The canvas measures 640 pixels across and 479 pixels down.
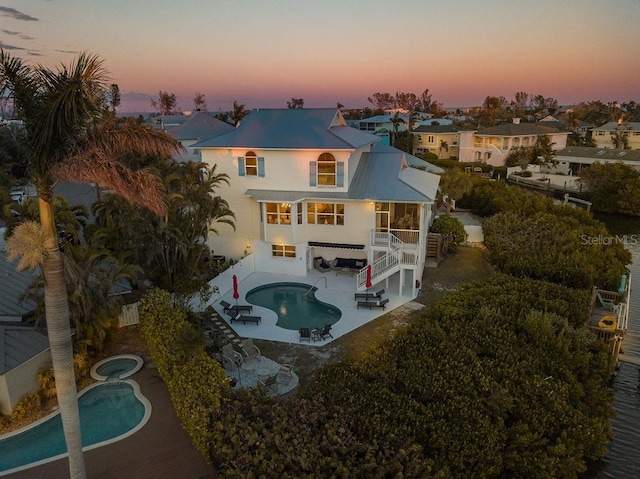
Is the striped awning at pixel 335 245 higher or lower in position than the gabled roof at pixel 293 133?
lower

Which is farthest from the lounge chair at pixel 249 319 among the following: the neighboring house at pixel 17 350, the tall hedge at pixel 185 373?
the neighboring house at pixel 17 350

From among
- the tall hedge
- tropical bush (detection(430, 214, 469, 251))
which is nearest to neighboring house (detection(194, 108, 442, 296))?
tropical bush (detection(430, 214, 469, 251))

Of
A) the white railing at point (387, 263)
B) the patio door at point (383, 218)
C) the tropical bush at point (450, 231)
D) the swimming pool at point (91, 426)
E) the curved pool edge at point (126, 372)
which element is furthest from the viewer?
the tropical bush at point (450, 231)

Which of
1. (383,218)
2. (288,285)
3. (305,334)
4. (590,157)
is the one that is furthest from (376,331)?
(590,157)

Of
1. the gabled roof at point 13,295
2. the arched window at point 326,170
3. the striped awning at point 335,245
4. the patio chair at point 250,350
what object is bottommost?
the patio chair at point 250,350

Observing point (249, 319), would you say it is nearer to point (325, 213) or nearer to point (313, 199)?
point (313, 199)

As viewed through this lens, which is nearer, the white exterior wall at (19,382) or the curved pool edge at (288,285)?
the white exterior wall at (19,382)

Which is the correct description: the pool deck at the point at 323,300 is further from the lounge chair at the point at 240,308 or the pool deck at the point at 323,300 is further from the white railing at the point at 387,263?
the white railing at the point at 387,263

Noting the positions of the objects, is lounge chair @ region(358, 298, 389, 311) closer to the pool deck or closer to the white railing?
the pool deck

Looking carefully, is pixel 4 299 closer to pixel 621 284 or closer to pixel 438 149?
pixel 621 284
